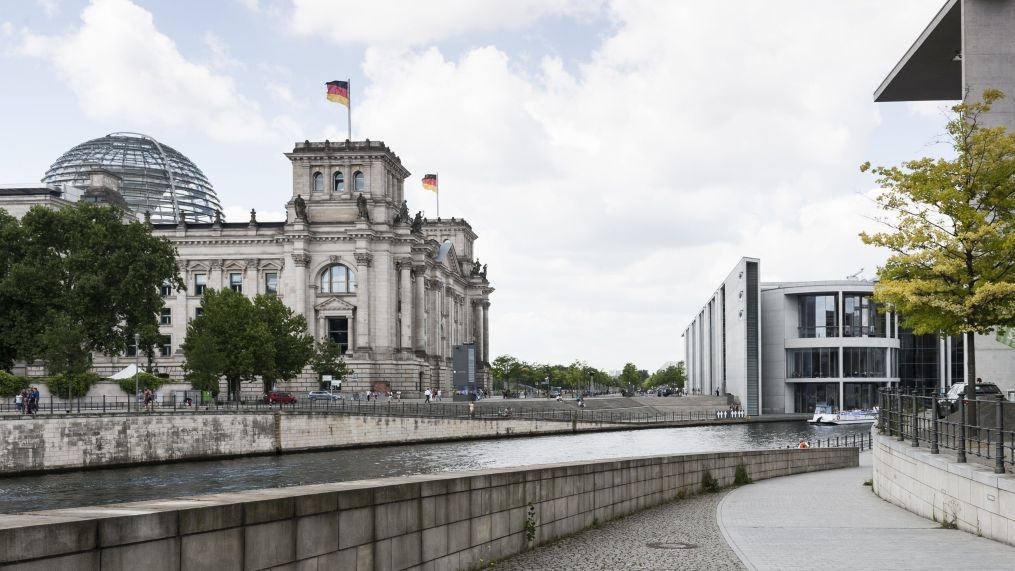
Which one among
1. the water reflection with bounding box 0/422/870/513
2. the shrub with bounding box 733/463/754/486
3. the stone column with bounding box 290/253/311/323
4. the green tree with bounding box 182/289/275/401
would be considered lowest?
the water reflection with bounding box 0/422/870/513

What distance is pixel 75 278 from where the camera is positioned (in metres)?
79.6

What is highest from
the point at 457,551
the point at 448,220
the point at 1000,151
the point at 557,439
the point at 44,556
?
the point at 448,220

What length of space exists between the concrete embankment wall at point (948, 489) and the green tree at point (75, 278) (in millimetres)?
65269

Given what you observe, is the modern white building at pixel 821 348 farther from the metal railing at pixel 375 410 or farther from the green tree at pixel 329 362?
the green tree at pixel 329 362

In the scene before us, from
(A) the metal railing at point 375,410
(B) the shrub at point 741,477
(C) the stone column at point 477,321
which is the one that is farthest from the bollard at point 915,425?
(C) the stone column at point 477,321

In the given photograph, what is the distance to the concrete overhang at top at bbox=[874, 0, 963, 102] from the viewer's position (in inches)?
1623

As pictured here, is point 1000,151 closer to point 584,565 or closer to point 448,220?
point 584,565

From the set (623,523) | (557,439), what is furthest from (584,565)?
(557,439)

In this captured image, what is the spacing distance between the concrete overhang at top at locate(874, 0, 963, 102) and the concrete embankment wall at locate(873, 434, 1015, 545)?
75.0ft

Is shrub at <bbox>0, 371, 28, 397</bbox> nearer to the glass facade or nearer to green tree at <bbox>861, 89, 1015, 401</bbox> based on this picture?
green tree at <bbox>861, 89, 1015, 401</bbox>

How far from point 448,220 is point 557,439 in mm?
99090

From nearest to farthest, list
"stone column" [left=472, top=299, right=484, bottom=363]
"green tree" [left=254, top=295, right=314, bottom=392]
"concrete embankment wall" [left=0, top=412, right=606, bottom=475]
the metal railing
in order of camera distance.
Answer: "concrete embankment wall" [left=0, top=412, right=606, bottom=475]
the metal railing
"green tree" [left=254, top=295, right=314, bottom=392]
"stone column" [left=472, top=299, right=484, bottom=363]

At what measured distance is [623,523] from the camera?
18.8 m

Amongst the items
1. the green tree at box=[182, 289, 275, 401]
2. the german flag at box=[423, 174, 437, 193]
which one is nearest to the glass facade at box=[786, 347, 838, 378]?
the green tree at box=[182, 289, 275, 401]
